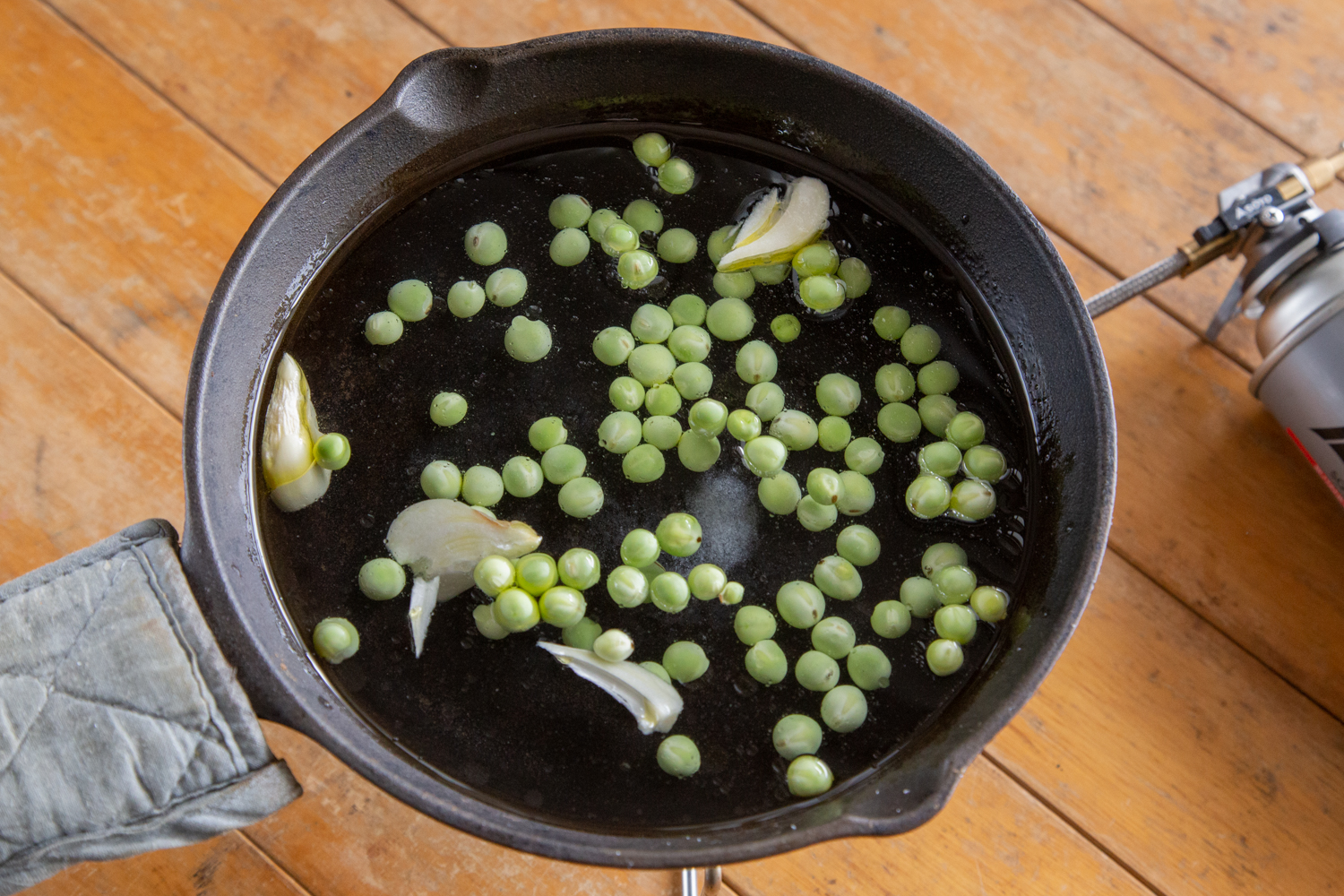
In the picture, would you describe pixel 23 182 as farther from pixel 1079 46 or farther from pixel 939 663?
pixel 1079 46

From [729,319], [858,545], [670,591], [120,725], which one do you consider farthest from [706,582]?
[120,725]

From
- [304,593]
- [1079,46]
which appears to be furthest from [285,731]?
[1079,46]

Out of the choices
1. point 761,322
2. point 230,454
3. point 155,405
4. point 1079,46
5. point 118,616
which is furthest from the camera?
point 1079,46

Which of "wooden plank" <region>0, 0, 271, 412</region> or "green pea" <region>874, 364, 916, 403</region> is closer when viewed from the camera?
"green pea" <region>874, 364, 916, 403</region>

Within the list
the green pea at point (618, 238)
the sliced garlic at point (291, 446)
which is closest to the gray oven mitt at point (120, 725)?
the sliced garlic at point (291, 446)

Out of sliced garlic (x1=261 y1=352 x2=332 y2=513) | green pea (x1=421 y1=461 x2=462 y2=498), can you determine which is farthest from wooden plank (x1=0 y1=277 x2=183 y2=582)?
green pea (x1=421 y1=461 x2=462 y2=498)

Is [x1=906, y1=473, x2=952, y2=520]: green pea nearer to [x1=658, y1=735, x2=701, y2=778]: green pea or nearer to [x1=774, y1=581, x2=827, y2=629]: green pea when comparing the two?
[x1=774, y1=581, x2=827, y2=629]: green pea
